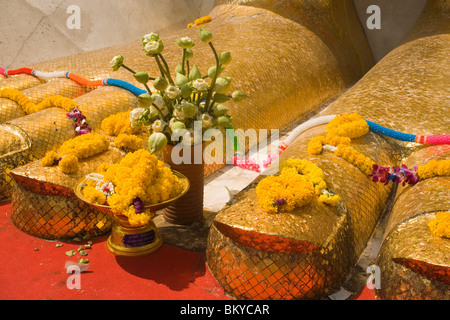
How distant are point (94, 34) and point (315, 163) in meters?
3.34

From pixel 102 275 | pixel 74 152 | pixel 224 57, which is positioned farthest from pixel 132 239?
pixel 224 57

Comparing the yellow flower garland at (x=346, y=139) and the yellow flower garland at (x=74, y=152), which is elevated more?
the yellow flower garland at (x=74, y=152)

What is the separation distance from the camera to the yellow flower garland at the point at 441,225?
1.72 metres

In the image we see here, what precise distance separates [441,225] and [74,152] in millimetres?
1639

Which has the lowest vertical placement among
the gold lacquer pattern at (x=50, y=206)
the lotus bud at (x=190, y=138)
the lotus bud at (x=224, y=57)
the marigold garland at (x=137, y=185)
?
the gold lacquer pattern at (x=50, y=206)

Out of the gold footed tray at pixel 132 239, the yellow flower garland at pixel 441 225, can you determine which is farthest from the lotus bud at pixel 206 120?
the yellow flower garland at pixel 441 225

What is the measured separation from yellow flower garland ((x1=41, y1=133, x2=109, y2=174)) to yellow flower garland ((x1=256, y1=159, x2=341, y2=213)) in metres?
0.90

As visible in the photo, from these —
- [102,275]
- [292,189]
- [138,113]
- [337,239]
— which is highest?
[138,113]

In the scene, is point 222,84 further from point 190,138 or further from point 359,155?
point 359,155

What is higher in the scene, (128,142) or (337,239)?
(128,142)

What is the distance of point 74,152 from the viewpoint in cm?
231

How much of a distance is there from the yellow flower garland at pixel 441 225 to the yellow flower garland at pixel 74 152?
1.55m

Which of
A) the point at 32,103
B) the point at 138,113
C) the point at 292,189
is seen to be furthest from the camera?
the point at 32,103

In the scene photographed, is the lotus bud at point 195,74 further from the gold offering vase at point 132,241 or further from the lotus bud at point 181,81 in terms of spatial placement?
the gold offering vase at point 132,241
